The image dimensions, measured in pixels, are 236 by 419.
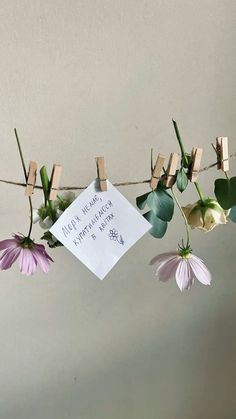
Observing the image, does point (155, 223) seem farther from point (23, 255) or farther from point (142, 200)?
point (23, 255)

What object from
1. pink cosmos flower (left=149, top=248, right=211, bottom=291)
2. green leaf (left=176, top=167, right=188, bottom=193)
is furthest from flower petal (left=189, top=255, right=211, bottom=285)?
green leaf (left=176, top=167, right=188, bottom=193)

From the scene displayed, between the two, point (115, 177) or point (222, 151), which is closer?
point (222, 151)

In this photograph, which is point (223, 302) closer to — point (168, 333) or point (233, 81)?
point (168, 333)

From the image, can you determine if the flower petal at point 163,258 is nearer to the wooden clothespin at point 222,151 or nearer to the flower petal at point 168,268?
the flower petal at point 168,268

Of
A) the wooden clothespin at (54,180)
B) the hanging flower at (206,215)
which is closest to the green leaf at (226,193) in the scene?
the hanging flower at (206,215)

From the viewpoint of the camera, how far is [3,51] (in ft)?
2.96

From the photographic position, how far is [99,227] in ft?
2.52

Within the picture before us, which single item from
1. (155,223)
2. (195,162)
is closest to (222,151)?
(195,162)

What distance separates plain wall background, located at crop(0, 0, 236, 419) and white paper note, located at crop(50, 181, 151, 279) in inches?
9.9

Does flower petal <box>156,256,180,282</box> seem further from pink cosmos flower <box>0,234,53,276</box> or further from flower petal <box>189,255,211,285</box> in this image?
pink cosmos flower <box>0,234,53,276</box>

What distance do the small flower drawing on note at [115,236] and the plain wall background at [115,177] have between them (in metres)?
0.26

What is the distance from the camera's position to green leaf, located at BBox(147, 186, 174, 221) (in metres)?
0.79

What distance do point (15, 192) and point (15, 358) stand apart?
1.23 ft

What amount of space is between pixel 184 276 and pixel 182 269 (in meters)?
0.01
